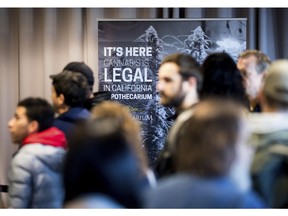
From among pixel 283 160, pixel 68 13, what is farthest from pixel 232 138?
pixel 68 13

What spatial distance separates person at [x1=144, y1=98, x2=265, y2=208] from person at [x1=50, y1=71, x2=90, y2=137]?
284 mm

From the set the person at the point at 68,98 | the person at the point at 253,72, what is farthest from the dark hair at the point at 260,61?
the person at the point at 68,98

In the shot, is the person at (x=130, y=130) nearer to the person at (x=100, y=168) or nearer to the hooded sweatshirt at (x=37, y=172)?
the person at (x=100, y=168)

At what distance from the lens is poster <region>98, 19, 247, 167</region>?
2.21 m

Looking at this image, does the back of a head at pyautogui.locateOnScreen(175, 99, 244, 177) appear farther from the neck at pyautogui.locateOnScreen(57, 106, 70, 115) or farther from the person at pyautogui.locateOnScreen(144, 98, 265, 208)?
the neck at pyautogui.locateOnScreen(57, 106, 70, 115)

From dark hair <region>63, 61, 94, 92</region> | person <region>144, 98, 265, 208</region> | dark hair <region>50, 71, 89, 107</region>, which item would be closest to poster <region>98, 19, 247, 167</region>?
dark hair <region>63, 61, 94, 92</region>

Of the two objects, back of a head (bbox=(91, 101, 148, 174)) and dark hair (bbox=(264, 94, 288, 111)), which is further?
dark hair (bbox=(264, 94, 288, 111))

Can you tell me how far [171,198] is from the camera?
898 millimetres

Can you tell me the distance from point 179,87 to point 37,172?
37cm

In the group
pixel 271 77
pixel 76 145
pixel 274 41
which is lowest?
pixel 76 145

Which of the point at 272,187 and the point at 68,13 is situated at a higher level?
the point at 68,13

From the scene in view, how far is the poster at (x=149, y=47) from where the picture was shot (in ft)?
7.25

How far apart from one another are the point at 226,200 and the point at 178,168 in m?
0.12
